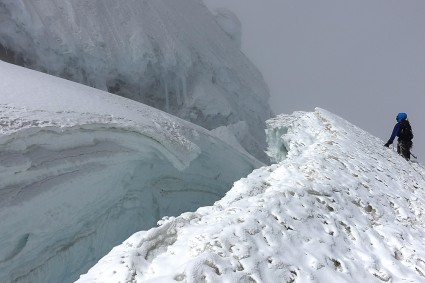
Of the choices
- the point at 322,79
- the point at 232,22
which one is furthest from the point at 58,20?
the point at 322,79

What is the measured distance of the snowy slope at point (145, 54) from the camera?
14.7 m

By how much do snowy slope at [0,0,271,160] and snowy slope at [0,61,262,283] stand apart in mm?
6706

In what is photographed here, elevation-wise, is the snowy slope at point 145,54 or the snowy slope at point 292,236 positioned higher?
the snowy slope at point 145,54

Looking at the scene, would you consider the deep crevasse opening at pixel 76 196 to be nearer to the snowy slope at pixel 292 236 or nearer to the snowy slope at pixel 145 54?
the snowy slope at pixel 292 236

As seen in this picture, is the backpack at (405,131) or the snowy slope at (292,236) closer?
the snowy slope at (292,236)

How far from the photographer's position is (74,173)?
757cm

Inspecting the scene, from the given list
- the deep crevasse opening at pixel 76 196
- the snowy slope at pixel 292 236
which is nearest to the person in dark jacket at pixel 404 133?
the snowy slope at pixel 292 236

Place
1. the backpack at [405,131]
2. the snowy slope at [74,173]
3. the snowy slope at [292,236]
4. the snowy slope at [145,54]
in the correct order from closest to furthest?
1. the snowy slope at [292,236]
2. the snowy slope at [74,173]
3. the backpack at [405,131]
4. the snowy slope at [145,54]

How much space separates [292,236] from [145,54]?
15.2 meters

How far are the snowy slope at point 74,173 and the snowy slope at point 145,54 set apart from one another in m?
6.71

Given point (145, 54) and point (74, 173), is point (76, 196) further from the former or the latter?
point (145, 54)

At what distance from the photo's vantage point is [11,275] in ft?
20.9

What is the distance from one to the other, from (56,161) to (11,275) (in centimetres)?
222

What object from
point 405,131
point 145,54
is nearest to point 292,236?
point 405,131
